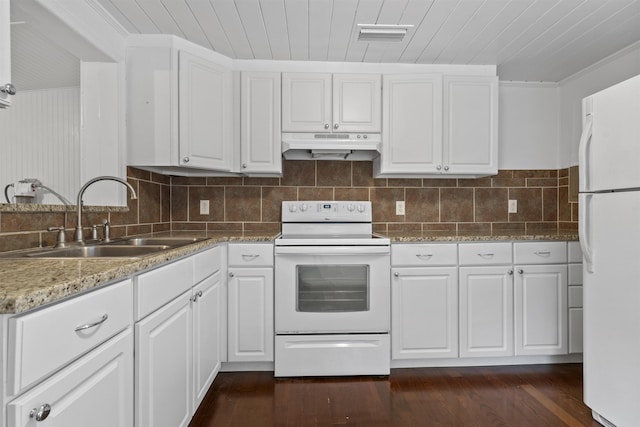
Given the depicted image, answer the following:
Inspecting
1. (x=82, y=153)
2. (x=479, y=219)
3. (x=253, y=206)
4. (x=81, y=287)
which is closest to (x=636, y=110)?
(x=479, y=219)

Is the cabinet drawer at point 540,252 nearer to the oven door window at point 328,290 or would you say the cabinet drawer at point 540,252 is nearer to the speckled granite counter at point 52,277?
the oven door window at point 328,290

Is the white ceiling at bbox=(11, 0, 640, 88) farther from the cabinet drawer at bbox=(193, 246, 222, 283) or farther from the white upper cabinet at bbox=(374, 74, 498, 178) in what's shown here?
the cabinet drawer at bbox=(193, 246, 222, 283)

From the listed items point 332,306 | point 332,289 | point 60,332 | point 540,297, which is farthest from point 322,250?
point 60,332

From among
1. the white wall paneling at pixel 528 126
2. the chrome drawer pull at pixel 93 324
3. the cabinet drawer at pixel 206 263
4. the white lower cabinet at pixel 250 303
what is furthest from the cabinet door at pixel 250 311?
the white wall paneling at pixel 528 126

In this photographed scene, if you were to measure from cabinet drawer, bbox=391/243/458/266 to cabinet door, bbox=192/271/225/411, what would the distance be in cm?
111

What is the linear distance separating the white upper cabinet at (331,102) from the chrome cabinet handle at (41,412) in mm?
2105

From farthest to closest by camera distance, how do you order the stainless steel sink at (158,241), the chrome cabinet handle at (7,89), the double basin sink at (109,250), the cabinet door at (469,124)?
the cabinet door at (469,124) < the stainless steel sink at (158,241) < the double basin sink at (109,250) < the chrome cabinet handle at (7,89)

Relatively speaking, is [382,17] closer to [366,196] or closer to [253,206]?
[366,196]

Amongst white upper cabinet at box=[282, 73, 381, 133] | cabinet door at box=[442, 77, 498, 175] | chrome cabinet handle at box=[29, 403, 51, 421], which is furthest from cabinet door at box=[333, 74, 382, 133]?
chrome cabinet handle at box=[29, 403, 51, 421]

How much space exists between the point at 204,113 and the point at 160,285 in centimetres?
143

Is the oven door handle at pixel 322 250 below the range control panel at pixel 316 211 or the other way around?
Answer: below

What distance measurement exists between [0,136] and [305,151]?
1.74 meters

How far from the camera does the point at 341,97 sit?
2.61 meters

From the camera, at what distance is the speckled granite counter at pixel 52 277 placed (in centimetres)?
70
